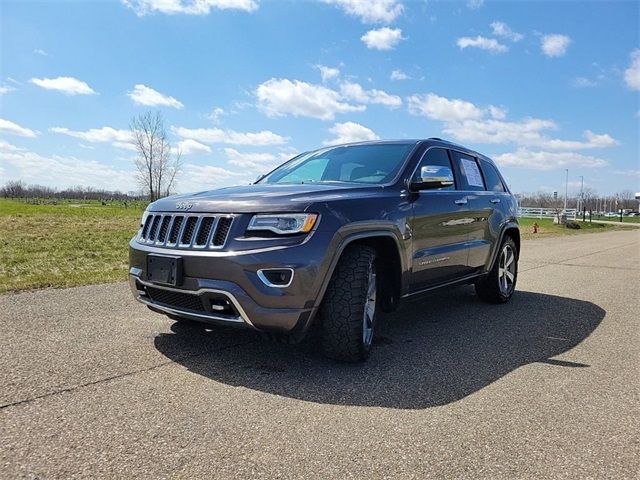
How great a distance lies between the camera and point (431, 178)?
13.3 feet

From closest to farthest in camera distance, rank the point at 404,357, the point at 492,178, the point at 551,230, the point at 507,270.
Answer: the point at 404,357 → the point at 492,178 → the point at 507,270 → the point at 551,230

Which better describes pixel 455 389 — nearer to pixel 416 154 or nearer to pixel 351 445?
pixel 351 445

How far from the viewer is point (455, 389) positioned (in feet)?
10.9

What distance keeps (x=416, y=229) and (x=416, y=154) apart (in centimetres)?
73

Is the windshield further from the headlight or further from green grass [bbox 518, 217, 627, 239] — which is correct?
green grass [bbox 518, 217, 627, 239]

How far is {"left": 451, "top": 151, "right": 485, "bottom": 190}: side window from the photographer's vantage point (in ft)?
17.7

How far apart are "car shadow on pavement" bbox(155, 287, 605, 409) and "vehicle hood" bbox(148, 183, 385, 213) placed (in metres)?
1.11

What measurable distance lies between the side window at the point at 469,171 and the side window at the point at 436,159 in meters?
0.25

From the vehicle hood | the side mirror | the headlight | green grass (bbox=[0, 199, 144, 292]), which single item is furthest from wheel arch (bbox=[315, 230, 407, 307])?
green grass (bbox=[0, 199, 144, 292])

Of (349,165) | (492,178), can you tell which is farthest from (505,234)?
(349,165)

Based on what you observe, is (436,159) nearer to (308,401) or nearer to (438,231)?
(438,231)

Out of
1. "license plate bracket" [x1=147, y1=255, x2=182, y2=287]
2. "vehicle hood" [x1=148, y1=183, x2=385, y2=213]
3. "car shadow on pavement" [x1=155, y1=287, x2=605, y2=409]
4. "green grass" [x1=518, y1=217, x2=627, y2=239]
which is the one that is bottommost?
"green grass" [x1=518, y1=217, x2=627, y2=239]

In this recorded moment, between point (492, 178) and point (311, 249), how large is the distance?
150 inches

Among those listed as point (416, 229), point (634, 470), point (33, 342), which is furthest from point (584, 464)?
point (33, 342)
